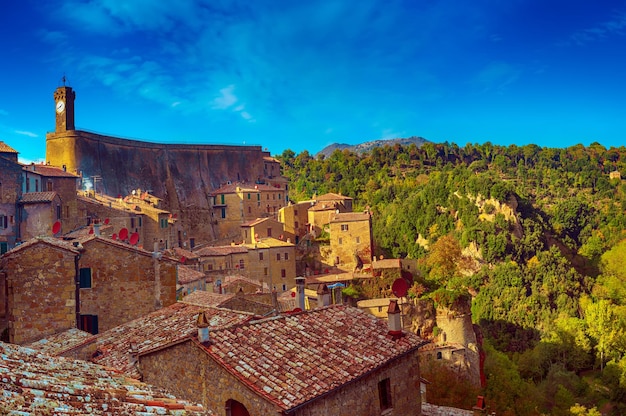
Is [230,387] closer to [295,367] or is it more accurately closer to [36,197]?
[295,367]

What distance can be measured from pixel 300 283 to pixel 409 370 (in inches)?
191

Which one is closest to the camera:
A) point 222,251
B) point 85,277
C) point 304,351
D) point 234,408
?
point 234,408

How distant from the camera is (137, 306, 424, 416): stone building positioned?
11.5 m

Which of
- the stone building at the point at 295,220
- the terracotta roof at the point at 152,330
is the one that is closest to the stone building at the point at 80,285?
the terracotta roof at the point at 152,330

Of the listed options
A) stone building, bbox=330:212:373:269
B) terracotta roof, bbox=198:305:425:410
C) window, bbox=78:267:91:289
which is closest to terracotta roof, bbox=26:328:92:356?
window, bbox=78:267:91:289

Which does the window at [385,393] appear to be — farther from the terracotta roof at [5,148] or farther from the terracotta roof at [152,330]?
the terracotta roof at [5,148]

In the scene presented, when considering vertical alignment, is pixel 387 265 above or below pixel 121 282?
below

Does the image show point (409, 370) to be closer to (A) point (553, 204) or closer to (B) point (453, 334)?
(B) point (453, 334)

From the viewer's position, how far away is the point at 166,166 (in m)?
83.0

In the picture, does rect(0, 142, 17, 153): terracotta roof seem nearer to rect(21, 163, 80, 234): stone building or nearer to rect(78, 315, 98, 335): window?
rect(21, 163, 80, 234): stone building

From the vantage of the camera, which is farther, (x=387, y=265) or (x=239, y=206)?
(x=239, y=206)

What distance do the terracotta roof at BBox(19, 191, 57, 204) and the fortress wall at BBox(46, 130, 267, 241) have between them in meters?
27.0

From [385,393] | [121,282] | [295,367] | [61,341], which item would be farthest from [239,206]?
[295,367]

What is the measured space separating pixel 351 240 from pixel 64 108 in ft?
117
